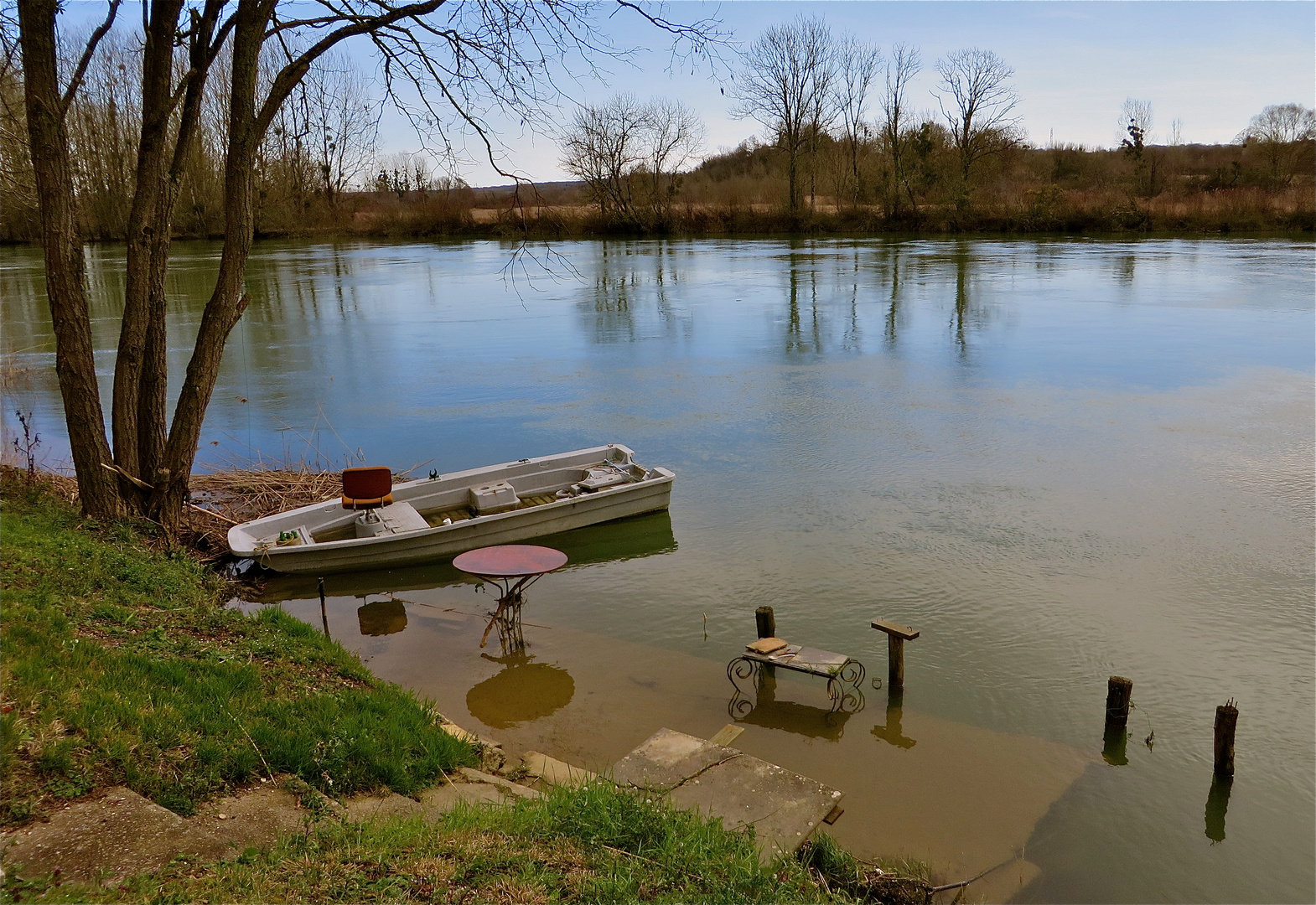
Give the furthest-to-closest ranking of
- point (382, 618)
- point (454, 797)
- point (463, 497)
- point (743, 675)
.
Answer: point (463, 497) < point (382, 618) < point (743, 675) < point (454, 797)

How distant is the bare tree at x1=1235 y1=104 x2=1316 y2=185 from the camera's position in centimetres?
4744

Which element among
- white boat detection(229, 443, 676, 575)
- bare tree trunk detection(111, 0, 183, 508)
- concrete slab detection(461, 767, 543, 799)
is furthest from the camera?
white boat detection(229, 443, 676, 575)

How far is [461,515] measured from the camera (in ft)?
34.4

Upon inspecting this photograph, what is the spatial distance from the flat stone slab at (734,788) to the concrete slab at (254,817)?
5.63 ft

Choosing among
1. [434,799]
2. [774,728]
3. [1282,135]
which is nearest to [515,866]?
[434,799]

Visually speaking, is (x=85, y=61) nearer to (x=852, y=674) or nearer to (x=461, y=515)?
(x=461, y=515)

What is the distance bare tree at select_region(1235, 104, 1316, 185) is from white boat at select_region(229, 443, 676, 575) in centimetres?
4805

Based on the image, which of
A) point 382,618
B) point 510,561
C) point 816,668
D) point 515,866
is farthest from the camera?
point 382,618

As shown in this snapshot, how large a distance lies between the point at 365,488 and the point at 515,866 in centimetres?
664

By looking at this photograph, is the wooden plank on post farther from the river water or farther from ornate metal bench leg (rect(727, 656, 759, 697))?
ornate metal bench leg (rect(727, 656, 759, 697))

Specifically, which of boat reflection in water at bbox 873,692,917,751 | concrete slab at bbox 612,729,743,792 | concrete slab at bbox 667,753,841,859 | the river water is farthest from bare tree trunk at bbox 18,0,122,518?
boat reflection in water at bbox 873,692,917,751

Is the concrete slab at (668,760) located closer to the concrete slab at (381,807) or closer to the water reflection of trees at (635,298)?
the concrete slab at (381,807)

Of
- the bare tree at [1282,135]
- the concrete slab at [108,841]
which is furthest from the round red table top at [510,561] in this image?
the bare tree at [1282,135]

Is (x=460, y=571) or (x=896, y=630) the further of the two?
(x=460, y=571)
